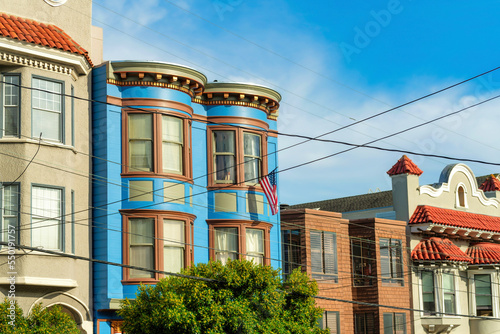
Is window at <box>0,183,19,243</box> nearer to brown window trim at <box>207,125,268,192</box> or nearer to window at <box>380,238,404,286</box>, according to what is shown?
brown window trim at <box>207,125,268,192</box>

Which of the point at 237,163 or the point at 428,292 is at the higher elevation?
the point at 237,163

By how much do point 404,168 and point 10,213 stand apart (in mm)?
20589

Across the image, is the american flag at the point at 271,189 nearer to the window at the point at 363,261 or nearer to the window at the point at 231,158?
the window at the point at 231,158

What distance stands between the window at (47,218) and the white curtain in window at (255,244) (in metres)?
7.14

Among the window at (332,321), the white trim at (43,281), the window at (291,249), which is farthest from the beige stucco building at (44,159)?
the window at (332,321)

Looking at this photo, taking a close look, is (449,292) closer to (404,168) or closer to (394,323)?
(394,323)

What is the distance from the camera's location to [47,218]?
2361 centimetres

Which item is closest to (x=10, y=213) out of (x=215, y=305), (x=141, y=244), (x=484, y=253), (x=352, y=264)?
(x=141, y=244)

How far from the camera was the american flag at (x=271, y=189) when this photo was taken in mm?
28938

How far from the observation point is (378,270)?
119ft

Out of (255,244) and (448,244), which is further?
(448,244)

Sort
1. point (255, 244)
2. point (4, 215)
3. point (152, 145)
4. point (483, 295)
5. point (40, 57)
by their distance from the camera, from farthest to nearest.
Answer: point (483, 295), point (255, 244), point (152, 145), point (40, 57), point (4, 215)

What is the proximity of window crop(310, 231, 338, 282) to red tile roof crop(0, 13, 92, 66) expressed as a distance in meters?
13.2

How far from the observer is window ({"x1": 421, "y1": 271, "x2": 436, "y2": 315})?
127ft
